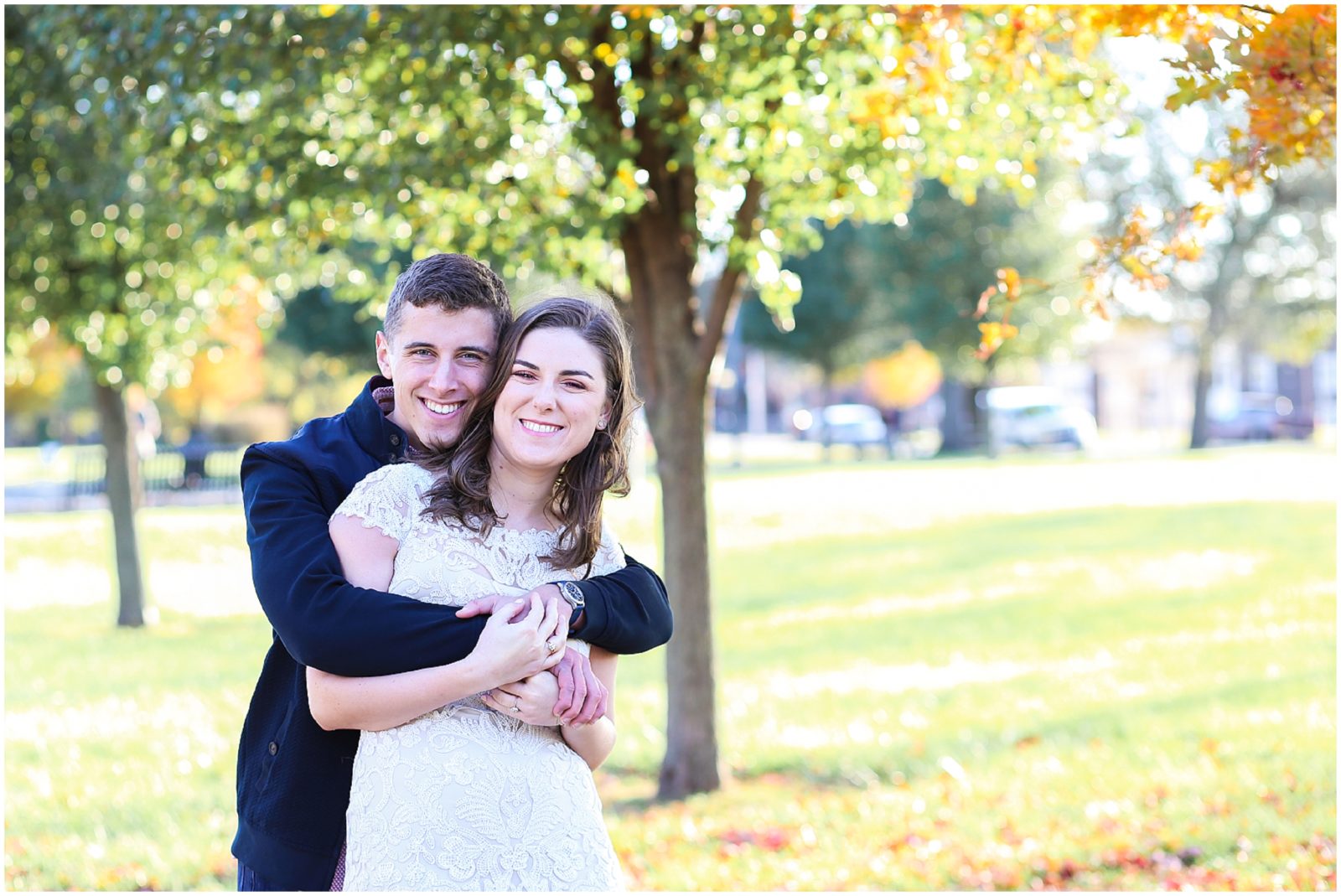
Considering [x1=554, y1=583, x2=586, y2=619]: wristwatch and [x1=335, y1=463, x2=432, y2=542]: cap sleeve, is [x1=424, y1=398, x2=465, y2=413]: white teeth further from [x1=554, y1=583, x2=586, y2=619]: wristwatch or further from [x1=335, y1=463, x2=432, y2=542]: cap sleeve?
[x1=554, y1=583, x2=586, y2=619]: wristwatch

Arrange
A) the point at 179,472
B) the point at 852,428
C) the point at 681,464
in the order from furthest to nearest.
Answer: the point at 852,428 < the point at 179,472 < the point at 681,464

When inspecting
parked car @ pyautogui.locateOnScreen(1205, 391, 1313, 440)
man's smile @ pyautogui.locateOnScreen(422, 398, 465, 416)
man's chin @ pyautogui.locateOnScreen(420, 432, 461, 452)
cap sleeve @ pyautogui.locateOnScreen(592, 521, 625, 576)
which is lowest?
parked car @ pyautogui.locateOnScreen(1205, 391, 1313, 440)

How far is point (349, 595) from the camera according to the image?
7.82 ft

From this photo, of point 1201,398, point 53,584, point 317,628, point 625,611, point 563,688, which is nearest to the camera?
point 317,628

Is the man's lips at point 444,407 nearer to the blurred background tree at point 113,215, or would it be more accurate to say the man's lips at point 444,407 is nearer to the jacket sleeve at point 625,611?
the jacket sleeve at point 625,611

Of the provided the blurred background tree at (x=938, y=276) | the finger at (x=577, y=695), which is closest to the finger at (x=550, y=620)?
the finger at (x=577, y=695)

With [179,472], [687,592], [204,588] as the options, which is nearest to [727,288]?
[687,592]

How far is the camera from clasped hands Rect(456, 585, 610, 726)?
2381 millimetres

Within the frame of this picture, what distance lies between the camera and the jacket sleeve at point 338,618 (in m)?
2.37

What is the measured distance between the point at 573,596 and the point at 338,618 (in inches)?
16.8

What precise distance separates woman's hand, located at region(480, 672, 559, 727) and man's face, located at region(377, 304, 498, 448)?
0.54 meters

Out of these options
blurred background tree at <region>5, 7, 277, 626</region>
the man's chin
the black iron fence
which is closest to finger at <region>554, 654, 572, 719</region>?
the man's chin

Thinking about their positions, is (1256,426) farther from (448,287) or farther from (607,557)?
(448,287)

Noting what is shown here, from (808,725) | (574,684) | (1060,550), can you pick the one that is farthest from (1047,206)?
(574,684)
